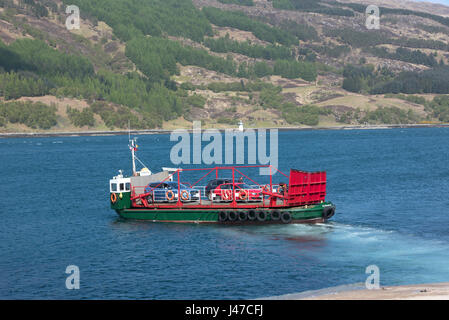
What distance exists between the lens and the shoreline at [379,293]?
32969 mm

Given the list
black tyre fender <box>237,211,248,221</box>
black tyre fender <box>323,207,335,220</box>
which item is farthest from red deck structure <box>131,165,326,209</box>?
black tyre fender <box>323,207,335,220</box>

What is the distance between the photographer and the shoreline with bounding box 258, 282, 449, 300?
108 ft

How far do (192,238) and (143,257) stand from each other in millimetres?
7333

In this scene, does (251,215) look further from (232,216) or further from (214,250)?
(214,250)

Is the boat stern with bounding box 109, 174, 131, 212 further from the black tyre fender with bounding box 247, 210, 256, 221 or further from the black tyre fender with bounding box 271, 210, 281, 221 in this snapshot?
the black tyre fender with bounding box 271, 210, 281, 221

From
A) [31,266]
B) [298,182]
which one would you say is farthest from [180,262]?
[298,182]

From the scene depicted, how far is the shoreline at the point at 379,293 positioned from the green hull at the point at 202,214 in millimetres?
20485

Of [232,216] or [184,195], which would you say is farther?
[184,195]

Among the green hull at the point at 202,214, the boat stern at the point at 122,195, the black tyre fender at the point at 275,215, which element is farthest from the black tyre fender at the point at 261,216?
the boat stern at the point at 122,195

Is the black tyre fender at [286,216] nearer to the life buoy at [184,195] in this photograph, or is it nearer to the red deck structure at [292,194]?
the red deck structure at [292,194]

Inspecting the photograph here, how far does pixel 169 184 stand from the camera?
68.8 meters

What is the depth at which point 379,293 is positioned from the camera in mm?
35500

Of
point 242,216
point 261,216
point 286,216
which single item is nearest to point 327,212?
point 286,216

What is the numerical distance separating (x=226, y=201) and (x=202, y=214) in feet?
9.34
